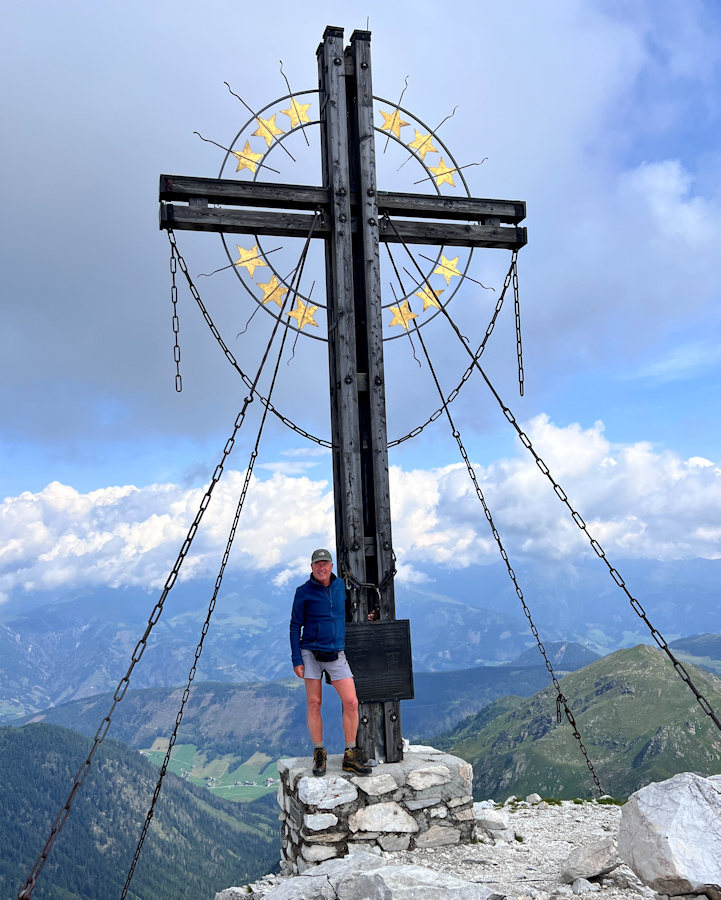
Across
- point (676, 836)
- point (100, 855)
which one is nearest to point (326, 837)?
point (676, 836)

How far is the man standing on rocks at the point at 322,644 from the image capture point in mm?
8797

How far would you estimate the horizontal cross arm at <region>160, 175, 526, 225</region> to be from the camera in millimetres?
10062

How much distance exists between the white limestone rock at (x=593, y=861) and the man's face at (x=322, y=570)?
375cm

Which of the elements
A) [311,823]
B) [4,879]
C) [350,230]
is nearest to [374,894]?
[311,823]

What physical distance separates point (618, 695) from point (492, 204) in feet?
637

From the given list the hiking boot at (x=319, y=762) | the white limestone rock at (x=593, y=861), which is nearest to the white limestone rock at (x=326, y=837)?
the hiking boot at (x=319, y=762)

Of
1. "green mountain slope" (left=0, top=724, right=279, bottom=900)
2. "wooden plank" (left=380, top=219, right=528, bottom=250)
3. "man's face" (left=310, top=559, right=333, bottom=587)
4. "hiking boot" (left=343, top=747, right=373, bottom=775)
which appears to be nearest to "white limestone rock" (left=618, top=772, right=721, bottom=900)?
"hiking boot" (left=343, top=747, right=373, bottom=775)

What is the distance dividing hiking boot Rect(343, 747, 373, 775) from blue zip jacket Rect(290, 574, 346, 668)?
133 cm

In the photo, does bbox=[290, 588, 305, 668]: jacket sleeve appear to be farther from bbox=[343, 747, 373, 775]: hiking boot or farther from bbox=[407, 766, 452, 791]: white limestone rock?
bbox=[407, 766, 452, 791]: white limestone rock

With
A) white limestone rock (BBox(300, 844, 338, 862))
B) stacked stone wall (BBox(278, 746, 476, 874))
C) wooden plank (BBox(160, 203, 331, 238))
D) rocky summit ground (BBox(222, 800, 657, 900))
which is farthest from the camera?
wooden plank (BBox(160, 203, 331, 238))

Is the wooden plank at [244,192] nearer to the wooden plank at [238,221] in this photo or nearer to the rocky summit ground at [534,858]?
the wooden plank at [238,221]

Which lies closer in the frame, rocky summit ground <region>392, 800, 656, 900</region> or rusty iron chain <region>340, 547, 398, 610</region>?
rocky summit ground <region>392, 800, 656, 900</region>

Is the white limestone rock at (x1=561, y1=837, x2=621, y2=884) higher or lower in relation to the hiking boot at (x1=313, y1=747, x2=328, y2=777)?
lower

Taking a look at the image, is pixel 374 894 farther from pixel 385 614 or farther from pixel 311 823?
pixel 385 614
